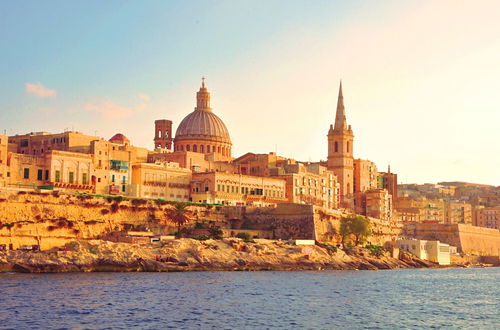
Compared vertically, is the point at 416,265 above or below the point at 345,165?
below

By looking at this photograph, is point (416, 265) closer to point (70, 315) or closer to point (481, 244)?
point (481, 244)

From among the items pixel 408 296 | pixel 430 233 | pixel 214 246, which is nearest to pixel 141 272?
pixel 214 246

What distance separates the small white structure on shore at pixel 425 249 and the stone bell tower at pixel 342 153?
57.4 feet

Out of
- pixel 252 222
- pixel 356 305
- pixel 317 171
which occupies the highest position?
pixel 317 171

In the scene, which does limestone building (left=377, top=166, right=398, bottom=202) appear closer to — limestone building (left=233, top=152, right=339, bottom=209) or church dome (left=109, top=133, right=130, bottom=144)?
limestone building (left=233, top=152, right=339, bottom=209)

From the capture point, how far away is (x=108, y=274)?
50.2 meters

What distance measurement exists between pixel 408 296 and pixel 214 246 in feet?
65.1

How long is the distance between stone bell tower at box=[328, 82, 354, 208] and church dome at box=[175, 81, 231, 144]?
14.4 meters

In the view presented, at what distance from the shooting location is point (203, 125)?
101188 mm

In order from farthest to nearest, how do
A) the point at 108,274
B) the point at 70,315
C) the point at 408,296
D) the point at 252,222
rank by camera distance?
the point at 252,222 < the point at 108,274 < the point at 408,296 < the point at 70,315

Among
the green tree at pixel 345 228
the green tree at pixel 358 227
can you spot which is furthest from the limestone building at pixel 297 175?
the green tree at pixel 358 227

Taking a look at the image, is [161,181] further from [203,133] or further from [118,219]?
[203,133]

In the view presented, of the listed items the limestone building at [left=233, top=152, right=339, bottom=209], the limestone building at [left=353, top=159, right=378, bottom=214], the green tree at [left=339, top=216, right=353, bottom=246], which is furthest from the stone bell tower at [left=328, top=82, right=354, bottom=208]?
the green tree at [left=339, top=216, right=353, bottom=246]

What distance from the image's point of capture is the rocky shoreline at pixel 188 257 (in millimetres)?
50750
